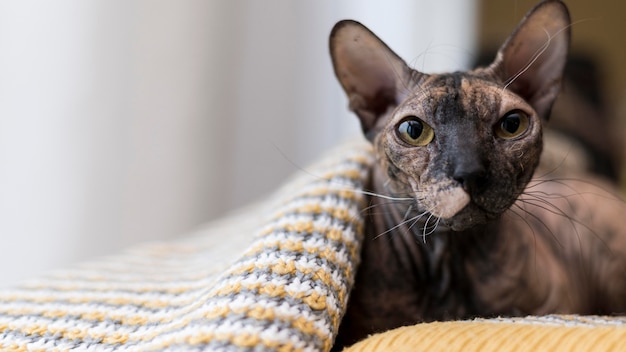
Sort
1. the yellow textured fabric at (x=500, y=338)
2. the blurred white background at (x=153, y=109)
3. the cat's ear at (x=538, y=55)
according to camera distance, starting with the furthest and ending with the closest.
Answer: the blurred white background at (x=153, y=109) < the cat's ear at (x=538, y=55) < the yellow textured fabric at (x=500, y=338)

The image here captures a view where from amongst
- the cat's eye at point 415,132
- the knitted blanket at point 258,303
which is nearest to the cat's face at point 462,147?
the cat's eye at point 415,132

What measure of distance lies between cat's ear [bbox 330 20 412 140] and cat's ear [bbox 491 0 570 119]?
147 mm

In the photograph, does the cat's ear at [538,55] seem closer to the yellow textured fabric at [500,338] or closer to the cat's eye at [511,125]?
the cat's eye at [511,125]

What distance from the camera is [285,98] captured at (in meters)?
2.38

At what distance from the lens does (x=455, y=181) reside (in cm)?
76

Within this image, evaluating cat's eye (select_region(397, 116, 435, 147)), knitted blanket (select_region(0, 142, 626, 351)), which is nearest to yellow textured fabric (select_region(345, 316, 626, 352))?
knitted blanket (select_region(0, 142, 626, 351))

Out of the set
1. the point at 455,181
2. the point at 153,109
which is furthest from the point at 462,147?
the point at 153,109

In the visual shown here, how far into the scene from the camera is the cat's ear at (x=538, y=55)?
35.9 inches

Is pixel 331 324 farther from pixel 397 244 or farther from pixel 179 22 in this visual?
pixel 179 22

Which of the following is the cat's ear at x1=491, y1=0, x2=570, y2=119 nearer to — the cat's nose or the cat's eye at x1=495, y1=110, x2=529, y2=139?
the cat's eye at x1=495, y1=110, x2=529, y2=139

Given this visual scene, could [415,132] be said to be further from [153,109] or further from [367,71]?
[153,109]

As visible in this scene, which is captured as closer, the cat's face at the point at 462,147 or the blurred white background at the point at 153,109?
the cat's face at the point at 462,147

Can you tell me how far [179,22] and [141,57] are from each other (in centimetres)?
20

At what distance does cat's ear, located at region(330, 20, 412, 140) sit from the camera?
930mm
